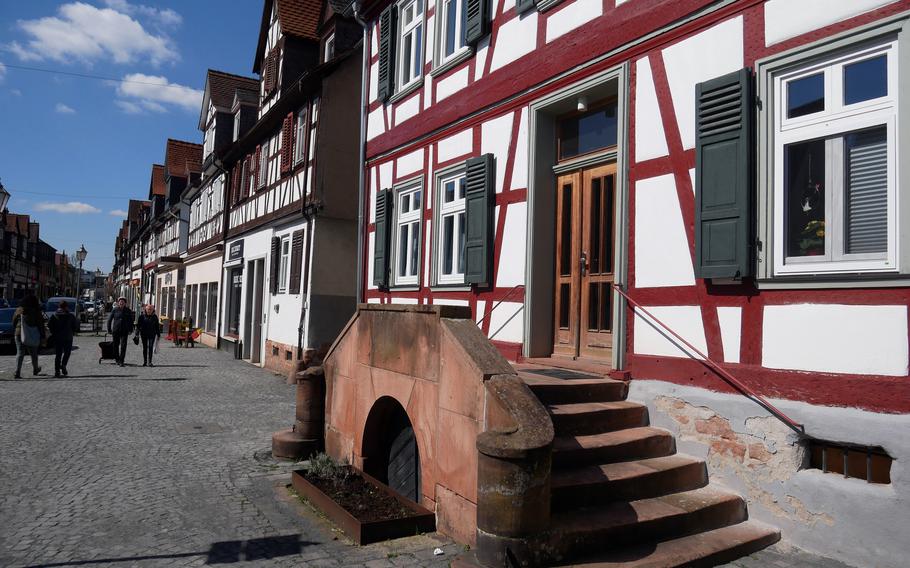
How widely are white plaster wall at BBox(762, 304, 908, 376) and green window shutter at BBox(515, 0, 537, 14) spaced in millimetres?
4906

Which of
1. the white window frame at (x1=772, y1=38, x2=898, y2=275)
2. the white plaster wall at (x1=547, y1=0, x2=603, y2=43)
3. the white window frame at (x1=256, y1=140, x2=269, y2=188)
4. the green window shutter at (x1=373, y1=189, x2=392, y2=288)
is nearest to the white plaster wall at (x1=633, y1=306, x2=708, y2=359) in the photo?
the white window frame at (x1=772, y1=38, x2=898, y2=275)

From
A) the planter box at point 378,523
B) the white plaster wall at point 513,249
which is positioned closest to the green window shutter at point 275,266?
the white plaster wall at point 513,249

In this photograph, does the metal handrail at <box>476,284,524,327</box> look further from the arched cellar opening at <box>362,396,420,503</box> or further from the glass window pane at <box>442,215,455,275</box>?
the arched cellar opening at <box>362,396,420,503</box>

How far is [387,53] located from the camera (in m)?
12.0

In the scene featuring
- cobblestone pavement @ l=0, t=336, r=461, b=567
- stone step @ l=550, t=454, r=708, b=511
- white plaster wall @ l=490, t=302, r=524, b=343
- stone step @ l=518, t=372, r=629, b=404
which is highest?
white plaster wall @ l=490, t=302, r=524, b=343

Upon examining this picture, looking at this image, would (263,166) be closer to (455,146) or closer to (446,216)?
(446,216)

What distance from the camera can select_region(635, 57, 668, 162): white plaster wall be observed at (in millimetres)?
6406

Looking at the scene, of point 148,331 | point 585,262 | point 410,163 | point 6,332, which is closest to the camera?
point 585,262

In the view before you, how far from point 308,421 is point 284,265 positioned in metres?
10.4

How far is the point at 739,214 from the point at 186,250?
108 feet

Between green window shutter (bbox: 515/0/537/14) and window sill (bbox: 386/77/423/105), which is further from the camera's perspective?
window sill (bbox: 386/77/423/105)

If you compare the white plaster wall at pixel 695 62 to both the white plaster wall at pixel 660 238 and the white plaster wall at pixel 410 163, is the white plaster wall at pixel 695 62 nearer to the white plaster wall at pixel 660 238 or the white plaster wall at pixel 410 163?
the white plaster wall at pixel 660 238

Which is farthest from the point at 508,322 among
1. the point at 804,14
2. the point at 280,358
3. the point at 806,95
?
the point at 280,358

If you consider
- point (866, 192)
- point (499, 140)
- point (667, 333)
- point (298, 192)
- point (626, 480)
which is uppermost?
point (298, 192)
